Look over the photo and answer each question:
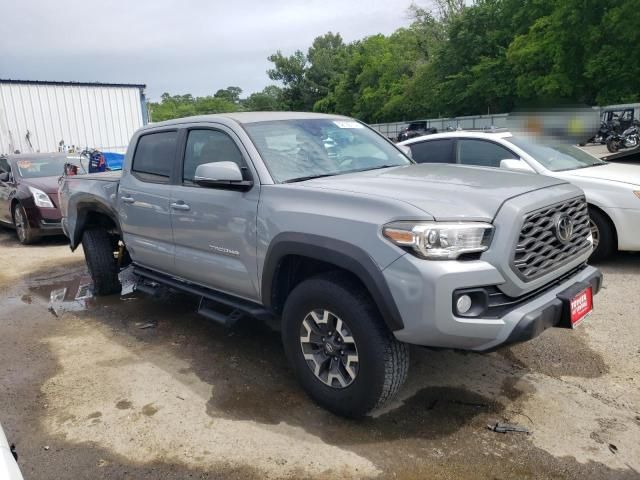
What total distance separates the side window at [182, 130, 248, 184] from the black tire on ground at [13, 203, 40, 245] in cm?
607

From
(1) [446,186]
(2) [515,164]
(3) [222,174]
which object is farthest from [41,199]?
(1) [446,186]

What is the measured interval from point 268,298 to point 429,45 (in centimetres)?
→ 5597

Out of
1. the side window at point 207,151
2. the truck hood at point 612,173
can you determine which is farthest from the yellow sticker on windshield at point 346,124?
the truck hood at point 612,173

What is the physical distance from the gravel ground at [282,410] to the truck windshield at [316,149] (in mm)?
1481

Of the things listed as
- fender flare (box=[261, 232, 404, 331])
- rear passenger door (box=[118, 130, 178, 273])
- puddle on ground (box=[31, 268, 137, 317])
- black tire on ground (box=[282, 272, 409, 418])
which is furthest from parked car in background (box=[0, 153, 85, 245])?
black tire on ground (box=[282, 272, 409, 418])

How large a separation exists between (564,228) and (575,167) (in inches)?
133

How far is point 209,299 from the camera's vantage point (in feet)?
13.5

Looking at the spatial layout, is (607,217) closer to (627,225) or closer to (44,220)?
(627,225)

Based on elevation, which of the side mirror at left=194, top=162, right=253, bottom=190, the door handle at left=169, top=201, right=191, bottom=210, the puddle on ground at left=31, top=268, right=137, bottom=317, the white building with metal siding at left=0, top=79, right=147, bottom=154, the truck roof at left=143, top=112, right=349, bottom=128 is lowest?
the puddle on ground at left=31, top=268, right=137, bottom=317

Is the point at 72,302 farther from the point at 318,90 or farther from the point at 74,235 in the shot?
the point at 318,90

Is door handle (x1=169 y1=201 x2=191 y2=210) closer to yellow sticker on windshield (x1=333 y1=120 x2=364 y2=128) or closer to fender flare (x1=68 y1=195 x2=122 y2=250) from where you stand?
fender flare (x1=68 y1=195 x2=122 y2=250)

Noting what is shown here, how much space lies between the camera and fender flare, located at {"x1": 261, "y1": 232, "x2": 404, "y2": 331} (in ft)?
8.82

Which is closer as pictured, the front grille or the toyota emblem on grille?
the front grille

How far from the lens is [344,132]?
419cm
